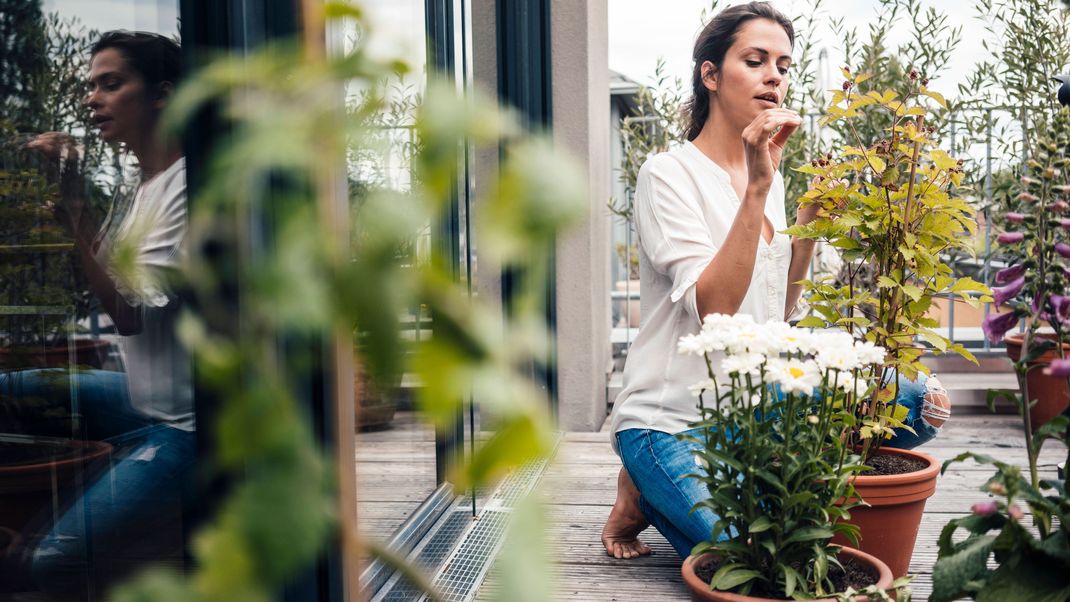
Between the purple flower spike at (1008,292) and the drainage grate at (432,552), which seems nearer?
the purple flower spike at (1008,292)

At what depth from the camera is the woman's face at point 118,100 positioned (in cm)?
102

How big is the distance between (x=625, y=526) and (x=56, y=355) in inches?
58.3

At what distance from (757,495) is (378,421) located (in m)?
0.86

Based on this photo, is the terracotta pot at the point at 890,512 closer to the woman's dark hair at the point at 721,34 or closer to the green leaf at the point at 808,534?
the green leaf at the point at 808,534

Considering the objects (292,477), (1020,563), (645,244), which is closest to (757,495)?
(1020,563)

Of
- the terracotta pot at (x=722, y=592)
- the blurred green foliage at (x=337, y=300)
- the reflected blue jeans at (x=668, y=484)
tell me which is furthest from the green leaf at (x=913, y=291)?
the blurred green foliage at (x=337, y=300)

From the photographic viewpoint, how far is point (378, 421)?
1.87 m

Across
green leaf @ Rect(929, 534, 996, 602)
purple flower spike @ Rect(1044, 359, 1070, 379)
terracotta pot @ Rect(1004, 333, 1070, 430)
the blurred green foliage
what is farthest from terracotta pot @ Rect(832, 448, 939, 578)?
terracotta pot @ Rect(1004, 333, 1070, 430)

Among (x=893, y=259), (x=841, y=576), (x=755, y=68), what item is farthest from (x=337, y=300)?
(x=755, y=68)

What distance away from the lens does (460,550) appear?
222 centimetres

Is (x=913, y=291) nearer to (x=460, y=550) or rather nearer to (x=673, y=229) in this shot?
(x=673, y=229)

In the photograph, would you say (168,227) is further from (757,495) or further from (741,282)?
(741,282)

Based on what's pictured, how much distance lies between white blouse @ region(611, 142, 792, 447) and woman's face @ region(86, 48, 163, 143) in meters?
1.19

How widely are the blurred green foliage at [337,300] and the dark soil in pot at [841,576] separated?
116 cm
